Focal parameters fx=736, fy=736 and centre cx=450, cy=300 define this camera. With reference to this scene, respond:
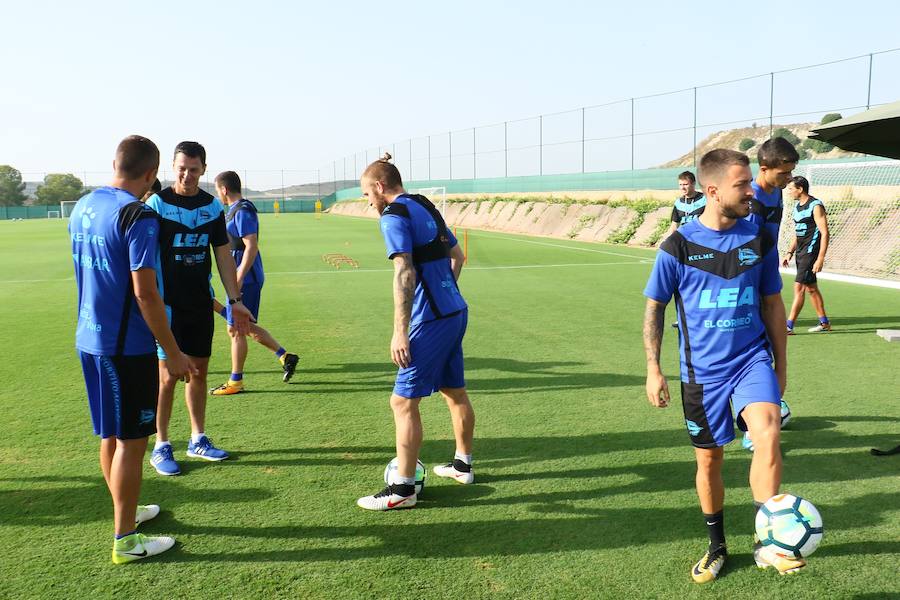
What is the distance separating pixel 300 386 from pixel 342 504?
302 centimetres

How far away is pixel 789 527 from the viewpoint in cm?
307

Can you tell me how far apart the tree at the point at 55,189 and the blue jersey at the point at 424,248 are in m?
104

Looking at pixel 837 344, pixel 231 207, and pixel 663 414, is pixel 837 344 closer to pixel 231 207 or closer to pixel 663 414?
pixel 663 414

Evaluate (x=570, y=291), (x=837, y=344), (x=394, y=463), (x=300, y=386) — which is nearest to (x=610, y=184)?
(x=570, y=291)

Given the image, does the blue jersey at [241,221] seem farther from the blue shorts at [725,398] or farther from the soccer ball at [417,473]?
the blue shorts at [725,398]

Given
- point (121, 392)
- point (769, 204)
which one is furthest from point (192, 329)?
point (769, 204)

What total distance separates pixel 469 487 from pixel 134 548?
78.4 inches

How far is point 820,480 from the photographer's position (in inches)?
185

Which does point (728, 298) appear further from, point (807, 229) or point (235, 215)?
point (807, 229)

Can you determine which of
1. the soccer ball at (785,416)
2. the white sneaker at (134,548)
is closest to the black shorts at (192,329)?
the white sneaker at (134,548)

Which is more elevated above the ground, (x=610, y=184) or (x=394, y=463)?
(x=610, y=184)

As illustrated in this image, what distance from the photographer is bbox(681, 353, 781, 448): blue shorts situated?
11.2 feet

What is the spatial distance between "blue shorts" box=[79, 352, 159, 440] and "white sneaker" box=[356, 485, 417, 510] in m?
1.35

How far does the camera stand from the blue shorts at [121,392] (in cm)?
360
